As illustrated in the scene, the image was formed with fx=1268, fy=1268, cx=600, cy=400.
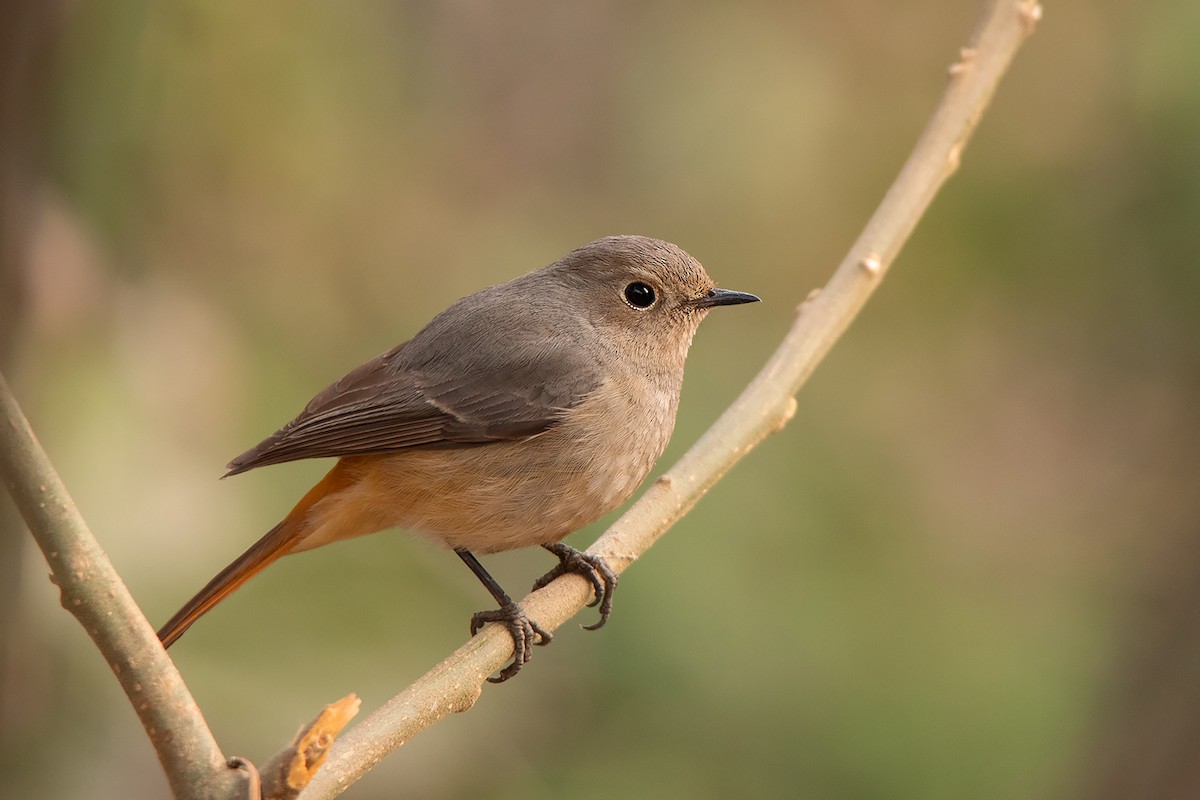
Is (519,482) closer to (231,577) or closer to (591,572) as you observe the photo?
(591,572)

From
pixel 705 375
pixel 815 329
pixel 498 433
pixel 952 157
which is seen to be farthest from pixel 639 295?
pixel 952 157

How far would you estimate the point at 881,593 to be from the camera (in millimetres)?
3488

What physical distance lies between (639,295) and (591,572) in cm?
87

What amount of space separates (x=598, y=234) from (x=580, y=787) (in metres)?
1.90

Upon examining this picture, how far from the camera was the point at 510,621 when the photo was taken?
108 inches

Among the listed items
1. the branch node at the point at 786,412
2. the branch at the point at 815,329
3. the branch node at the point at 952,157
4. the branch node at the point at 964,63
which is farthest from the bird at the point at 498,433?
the branch node at the point at 964,63

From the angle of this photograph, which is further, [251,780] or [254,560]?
[254,560]

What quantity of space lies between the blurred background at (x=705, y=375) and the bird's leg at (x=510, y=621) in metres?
0.17

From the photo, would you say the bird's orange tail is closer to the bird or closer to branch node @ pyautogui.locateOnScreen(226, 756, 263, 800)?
the bird

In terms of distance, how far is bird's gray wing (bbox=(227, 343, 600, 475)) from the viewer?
307 centimetres

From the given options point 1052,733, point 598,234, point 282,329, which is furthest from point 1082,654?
point 282,329

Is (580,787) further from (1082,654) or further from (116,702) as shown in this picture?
(1082,654)

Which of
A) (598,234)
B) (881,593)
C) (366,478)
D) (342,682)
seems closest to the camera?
(366,478)

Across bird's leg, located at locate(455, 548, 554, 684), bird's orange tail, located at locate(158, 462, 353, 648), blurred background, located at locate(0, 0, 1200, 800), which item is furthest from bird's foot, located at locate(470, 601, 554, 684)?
bird's orange tail, located at locate(158, 462, 353, 648)
